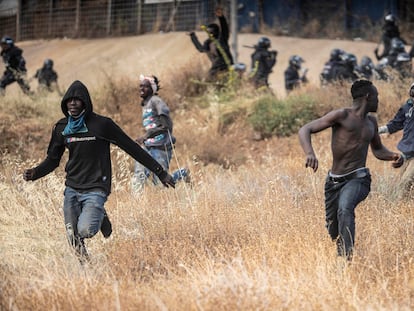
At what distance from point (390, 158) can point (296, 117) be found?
8958 mm

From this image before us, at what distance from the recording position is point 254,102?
55.2ft

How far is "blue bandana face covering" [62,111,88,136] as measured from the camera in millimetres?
7000

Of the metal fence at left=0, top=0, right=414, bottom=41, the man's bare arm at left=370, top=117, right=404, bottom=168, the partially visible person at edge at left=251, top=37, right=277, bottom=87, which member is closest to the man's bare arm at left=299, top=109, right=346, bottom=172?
the man's bare arm at left=370, top=117, right=404, bottom=168

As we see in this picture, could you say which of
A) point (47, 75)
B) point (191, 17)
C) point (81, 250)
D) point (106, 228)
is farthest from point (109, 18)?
point (81, 250)

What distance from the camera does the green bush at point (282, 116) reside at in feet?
52.4

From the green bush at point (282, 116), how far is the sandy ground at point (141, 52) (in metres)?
6.36

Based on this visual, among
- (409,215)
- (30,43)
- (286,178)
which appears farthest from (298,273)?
(30,43)

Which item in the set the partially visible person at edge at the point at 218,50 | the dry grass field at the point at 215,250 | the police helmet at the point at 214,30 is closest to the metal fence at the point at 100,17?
the police helmet at the point at 214,30

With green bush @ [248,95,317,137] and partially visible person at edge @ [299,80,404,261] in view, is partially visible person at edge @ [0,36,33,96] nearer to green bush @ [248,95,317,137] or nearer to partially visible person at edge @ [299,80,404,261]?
green bush @ [248,95,317,137]

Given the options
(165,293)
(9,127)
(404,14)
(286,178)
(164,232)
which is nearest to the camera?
(165,293)

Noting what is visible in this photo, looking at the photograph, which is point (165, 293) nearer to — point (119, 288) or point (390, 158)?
point (119, 288)

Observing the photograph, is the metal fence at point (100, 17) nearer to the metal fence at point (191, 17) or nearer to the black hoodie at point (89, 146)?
the metal fence at point (191, 17)

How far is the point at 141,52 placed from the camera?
27.6m

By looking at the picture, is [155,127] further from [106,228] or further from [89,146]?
[89,146]
